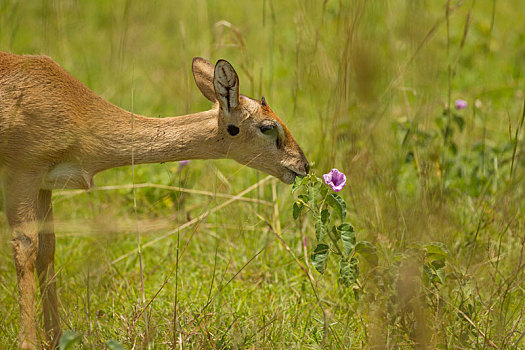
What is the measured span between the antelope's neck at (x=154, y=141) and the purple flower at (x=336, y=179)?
69cm

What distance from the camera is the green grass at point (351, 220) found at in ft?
9.58

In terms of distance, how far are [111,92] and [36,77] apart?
85.8 inches

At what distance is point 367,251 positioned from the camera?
9.91 feet

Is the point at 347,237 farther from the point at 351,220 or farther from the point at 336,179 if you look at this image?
the point at 351,220

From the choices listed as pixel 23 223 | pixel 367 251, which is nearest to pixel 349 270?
pixel 367 251

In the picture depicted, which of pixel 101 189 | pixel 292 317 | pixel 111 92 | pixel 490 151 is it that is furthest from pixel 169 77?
pixel 292 317

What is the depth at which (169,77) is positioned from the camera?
612 centimetres

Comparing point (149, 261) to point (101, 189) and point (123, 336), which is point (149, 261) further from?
point (123, 336)

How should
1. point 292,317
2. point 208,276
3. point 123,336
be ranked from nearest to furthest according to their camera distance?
1. point 123,336
2. point 292,317
3. point 208,276

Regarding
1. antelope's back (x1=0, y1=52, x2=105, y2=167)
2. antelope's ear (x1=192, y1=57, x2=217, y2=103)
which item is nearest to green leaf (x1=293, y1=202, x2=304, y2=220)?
antelope's ear (x1=192, y1=57, x2=217, y2=103)

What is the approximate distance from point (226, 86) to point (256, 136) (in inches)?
12.1

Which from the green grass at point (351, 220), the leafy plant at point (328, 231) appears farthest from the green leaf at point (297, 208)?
the green grass at point (351, 220)

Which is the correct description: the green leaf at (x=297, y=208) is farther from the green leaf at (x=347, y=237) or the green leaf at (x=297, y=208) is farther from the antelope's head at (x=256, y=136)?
the antelope's head at (x=256, y=136)

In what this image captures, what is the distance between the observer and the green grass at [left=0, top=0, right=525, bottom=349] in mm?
2920
